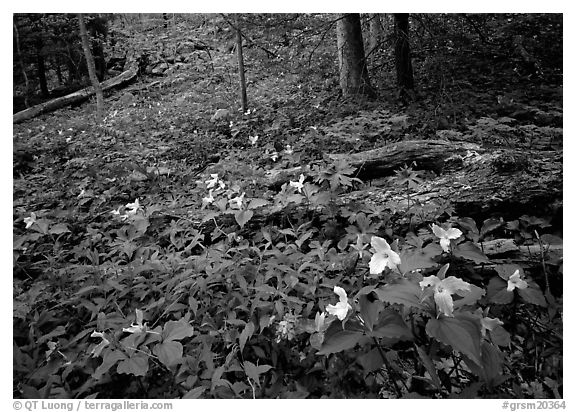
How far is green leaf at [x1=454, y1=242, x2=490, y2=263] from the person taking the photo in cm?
150

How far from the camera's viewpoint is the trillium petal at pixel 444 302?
Result: 1.09 meters

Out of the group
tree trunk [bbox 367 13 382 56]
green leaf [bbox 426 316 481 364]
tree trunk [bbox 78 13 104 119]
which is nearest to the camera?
green leaf [bbox 426 316 481 364]

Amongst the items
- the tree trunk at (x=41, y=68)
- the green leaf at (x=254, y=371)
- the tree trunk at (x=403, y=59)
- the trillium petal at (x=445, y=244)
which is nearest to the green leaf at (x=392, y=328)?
the trillium petal at (x=445, y=244)

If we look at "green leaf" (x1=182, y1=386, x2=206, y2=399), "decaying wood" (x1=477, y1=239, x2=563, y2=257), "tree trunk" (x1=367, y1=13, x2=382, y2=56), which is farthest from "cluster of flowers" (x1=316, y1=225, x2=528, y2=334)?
"tree trunk" (x1=367, y1=13, x2=382, y2=56)

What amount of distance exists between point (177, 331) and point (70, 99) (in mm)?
6398

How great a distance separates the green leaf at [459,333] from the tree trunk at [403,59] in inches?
159

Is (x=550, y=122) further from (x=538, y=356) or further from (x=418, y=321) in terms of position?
(x=418, y=321)

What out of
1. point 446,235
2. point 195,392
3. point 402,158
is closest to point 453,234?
point 446,235

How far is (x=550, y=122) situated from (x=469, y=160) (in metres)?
1.52

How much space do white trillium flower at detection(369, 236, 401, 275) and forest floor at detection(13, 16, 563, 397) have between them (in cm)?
67

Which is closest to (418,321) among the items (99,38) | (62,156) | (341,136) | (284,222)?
(284,222)

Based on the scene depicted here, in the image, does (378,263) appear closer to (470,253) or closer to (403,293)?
(403,293)

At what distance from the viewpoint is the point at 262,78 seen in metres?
6.75

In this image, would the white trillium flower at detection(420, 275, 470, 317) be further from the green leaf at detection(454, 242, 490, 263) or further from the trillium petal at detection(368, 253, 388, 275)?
the green leaf at detection(454, 242, 490, 263)
